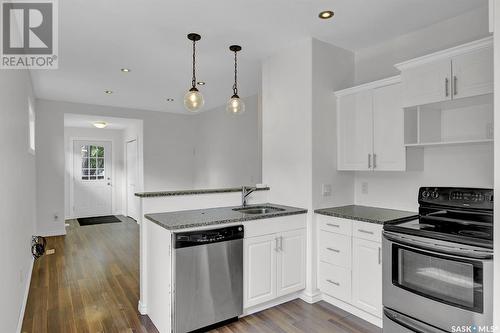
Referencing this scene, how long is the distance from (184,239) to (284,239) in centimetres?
107

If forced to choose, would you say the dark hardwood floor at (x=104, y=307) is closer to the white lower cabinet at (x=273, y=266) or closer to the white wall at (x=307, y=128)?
the white lower cabinet at (x=273, y=266)

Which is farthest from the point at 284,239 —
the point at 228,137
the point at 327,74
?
the point at 228,137

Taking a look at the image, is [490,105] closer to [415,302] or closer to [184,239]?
[415,302]

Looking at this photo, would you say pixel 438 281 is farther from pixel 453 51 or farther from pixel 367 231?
pixel 453 51

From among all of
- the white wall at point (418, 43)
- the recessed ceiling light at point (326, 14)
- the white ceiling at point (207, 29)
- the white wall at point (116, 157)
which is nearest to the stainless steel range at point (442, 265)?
the white wall at point (418, 43)

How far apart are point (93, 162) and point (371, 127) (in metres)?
7.74

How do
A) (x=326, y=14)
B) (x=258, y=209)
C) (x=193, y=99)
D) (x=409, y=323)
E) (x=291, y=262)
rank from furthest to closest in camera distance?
(x=258, y=209), (x=291, y=262), (x=193, y=99), (x=326, y=14), (x=409, y=323)

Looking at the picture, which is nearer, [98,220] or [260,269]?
[260,269]

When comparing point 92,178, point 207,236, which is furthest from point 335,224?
point 92,178

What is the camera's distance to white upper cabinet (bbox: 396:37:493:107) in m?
2.16

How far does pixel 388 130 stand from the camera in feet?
9.36

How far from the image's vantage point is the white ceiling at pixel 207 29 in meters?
2.46

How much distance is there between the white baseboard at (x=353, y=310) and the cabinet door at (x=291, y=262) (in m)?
0.28

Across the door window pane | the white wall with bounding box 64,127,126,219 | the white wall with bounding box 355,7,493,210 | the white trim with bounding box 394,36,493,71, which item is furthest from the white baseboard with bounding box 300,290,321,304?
the door window pane
